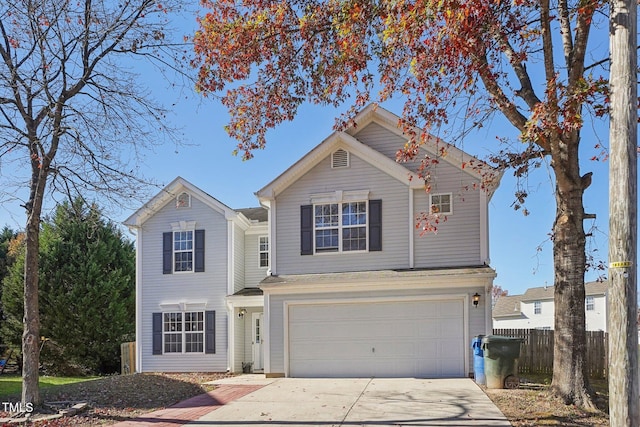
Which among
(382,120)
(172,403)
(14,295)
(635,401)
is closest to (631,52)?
(635,401)

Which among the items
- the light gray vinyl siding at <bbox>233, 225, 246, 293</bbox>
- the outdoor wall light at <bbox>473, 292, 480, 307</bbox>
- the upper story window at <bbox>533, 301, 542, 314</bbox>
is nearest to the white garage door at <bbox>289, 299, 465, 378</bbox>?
the outdoor wall light at <bbox>473, 292, 480, 307</bbox>

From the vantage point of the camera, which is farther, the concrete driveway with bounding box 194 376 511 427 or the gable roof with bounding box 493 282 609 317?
the gable roof with bounding box 493 282 609 317

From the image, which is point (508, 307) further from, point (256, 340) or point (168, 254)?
point (168, 254)

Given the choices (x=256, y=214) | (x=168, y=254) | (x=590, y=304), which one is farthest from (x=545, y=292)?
(x=168, y=254)

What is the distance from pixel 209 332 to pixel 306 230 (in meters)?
5.46

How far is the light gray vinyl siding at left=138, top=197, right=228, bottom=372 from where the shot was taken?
18219mm

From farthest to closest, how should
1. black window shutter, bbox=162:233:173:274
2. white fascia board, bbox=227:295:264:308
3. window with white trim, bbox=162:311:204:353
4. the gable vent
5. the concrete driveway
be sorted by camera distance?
black window shutter, bbox=162:233:173:274, window with white trim, bbox=162:311:204:353, white fascia board, bbox=227:295:264:308, the gable vent, the concrete driveway

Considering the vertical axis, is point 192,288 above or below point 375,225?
below

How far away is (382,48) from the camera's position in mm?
10750

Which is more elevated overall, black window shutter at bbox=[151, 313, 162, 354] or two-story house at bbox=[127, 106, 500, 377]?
two-story house at bbox=[127, 106, 500, 377]

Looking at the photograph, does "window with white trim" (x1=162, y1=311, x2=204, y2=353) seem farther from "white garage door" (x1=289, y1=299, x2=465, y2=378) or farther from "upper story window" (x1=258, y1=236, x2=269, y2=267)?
"white garage door" (x1=289, y1=299, x2=465, y2=378)

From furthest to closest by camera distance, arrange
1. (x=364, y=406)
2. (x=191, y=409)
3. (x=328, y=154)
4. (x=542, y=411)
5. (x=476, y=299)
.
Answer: (x=328, y=154) < (x=476, y=299) < (x=191, y=409) < (x=364, y=406) < (x=542, y=411)

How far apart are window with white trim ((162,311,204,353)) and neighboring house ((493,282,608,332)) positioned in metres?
28.7

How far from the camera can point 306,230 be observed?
15.7 metres
